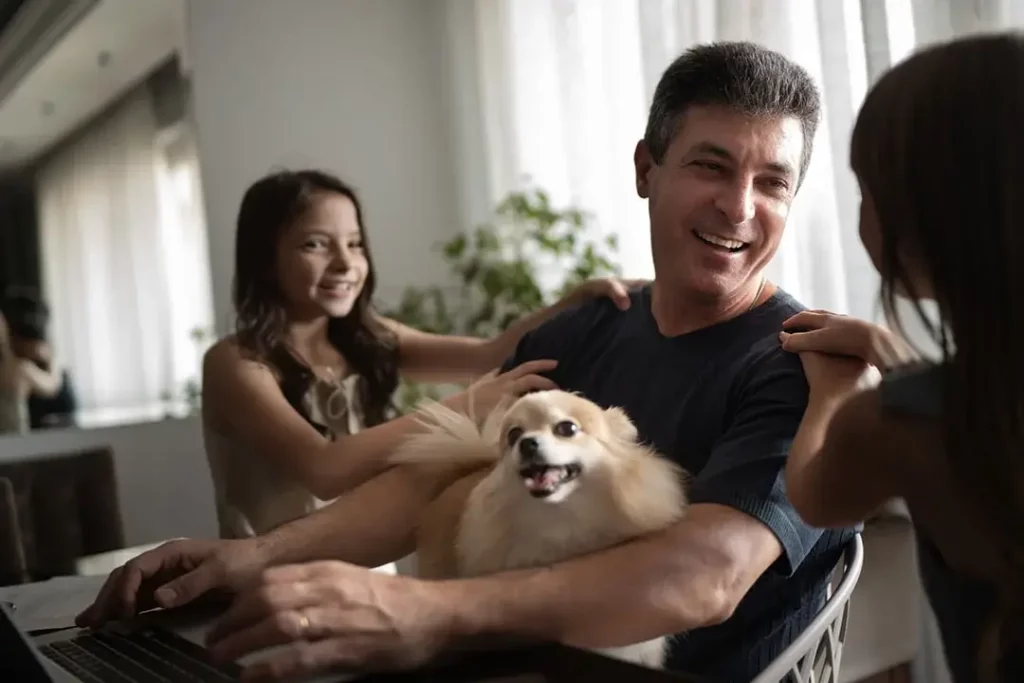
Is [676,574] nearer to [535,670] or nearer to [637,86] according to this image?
[535,670]

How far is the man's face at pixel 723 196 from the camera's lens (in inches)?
27.5

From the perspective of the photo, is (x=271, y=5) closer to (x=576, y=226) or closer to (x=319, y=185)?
(x=319, y=185)

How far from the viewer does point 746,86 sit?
2.28ft

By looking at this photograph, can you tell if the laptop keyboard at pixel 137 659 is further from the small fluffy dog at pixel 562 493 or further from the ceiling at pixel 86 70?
the ceiling at pixel 86 70

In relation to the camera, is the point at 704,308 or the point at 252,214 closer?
the point at 704,308

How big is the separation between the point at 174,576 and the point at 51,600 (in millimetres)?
274

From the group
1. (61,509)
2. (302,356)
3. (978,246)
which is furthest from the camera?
(61,509)

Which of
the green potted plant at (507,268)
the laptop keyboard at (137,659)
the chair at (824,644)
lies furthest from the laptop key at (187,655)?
the green potted plant at (507,268)

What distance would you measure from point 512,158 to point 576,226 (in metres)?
0.23

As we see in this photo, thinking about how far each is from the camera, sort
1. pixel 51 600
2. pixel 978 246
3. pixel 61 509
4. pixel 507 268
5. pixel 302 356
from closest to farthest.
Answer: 1. pixel 978 246
2. pixel 51 600
3. pixel 302 356
4. pixel 61 509
5. pixel 507 268

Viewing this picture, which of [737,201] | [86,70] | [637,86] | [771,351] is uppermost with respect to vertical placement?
[86,70]

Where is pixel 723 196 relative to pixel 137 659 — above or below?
above

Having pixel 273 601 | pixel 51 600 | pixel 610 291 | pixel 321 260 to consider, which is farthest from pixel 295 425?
pixel 273 601

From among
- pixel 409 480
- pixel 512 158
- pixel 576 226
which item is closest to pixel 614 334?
pixel 409 480
